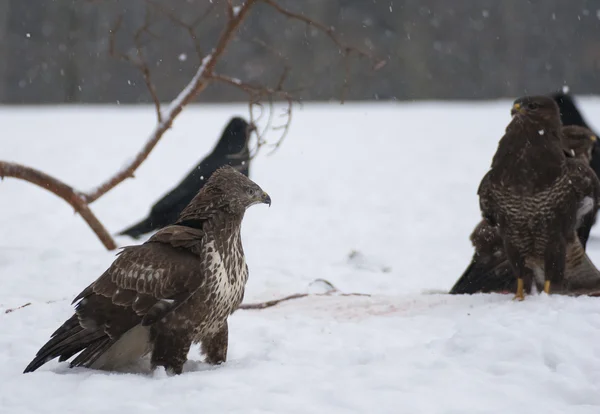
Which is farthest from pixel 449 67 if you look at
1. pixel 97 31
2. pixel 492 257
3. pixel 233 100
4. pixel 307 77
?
pixel 492 257

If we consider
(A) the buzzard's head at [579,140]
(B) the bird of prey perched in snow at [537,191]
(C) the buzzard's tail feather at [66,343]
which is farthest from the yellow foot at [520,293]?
(C) the buzzard's tail feather at [66,343]

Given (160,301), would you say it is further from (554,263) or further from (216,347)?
(554,263)

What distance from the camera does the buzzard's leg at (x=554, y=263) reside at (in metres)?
5.05

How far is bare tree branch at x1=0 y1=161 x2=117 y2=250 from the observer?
659 centimetres

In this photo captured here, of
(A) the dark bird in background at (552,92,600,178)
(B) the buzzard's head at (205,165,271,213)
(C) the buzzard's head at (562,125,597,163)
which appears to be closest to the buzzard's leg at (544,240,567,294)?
(C) the buzzard's head at (562,125,597,163)

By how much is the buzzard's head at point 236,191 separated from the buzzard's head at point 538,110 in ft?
7.17

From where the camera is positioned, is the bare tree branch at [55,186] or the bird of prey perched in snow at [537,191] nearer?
the bird of prey perched in snow at [537,191]

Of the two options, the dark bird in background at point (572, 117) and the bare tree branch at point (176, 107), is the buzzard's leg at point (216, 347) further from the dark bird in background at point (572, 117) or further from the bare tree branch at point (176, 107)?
the dark bird in background at point (572, 117)

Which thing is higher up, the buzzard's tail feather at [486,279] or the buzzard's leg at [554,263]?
the buzzard's leg at [554,263]

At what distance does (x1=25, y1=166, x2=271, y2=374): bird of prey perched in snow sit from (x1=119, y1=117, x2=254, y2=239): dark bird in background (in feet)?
12.8

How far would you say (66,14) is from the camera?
31.8 metres

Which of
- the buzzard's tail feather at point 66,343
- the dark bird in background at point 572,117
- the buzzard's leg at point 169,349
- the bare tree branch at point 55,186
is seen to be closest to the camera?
the buzzard's tail feather at point 66,343

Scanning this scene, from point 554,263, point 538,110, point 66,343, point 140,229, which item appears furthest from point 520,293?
point 140,229

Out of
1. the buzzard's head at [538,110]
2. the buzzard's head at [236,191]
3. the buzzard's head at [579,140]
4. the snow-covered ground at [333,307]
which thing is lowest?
the snow-covered ground at [333,307]
